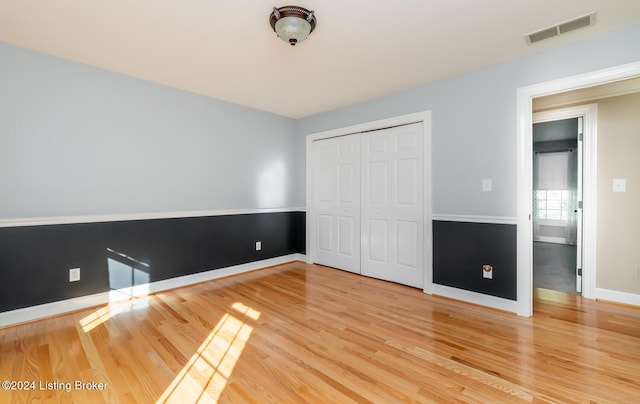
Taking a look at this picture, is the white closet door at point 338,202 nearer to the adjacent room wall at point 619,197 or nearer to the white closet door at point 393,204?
the white closet door at point 393,204

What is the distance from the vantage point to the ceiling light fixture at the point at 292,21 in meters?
1.93

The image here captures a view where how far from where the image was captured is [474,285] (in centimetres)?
292

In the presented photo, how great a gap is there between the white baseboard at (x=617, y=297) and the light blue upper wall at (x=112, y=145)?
4.24m

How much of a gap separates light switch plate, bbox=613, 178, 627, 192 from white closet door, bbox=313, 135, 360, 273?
2.79 metres

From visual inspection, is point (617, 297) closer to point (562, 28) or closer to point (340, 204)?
point (562, 28)

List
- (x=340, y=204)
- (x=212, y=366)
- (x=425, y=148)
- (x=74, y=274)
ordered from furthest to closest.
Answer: (x=340, y=204) < (x=425, y=148) < (x=74, y=274) < (x=212, y=366)

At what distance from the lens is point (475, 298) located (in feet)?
9.55

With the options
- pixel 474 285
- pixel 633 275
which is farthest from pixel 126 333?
pixel 633 275

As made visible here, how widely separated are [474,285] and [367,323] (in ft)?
4.19

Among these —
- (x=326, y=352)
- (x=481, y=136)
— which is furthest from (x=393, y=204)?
(x=326, y=352)

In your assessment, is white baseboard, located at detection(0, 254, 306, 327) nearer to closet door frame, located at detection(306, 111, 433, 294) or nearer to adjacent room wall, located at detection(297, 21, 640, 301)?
closet door frame, located at detection(306, 111, 433, 294)

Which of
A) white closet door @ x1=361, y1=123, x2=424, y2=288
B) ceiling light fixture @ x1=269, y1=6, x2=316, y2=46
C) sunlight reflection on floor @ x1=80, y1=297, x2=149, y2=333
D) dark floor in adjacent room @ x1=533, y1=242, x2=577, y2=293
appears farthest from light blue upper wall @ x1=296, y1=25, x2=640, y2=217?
sunlight reflection on floor @ x1=80, y1=297, x2=149, y2=333

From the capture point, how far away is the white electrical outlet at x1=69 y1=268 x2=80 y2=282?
107 inches

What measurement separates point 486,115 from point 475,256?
144 cm
